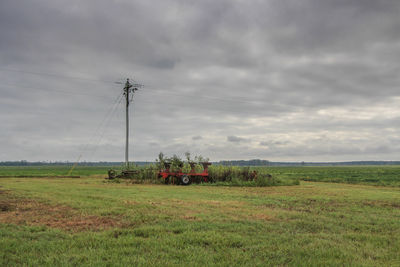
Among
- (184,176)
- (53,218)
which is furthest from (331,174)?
(53,218)

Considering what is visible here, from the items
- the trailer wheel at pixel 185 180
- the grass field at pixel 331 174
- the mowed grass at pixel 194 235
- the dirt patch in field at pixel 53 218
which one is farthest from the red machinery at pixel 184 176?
the dirt patch in field at pixel 53 218

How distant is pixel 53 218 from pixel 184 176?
1678cm

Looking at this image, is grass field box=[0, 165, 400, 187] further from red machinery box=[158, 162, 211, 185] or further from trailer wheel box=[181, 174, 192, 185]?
trailer wheel box=[181, 174, 192, 185]

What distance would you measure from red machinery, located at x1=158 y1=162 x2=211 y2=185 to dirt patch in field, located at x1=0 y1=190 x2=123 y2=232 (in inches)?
584

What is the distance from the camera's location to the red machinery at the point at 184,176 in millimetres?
25797

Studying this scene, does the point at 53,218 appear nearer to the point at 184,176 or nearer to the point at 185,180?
the point at 185,180

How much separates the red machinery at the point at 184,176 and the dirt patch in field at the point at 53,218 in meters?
14.8

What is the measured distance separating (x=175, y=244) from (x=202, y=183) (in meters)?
19.8

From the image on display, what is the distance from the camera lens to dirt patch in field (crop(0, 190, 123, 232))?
841 centimetres

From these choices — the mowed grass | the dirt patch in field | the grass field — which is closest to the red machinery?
the grass field

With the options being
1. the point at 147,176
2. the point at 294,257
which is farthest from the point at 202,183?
the point at 294,257

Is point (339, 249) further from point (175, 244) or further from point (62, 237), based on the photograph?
point (62, 237)

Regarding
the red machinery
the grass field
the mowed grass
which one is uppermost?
the red machinery

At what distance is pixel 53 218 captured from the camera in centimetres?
928
